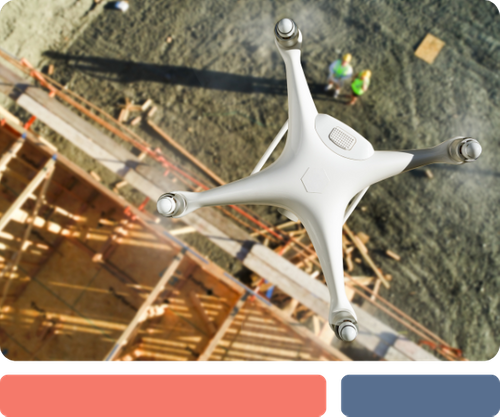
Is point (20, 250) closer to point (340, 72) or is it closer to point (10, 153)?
point (10, 153)

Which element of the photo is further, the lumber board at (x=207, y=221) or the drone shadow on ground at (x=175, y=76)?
the drone shadow on ground at (x=175, y=76)

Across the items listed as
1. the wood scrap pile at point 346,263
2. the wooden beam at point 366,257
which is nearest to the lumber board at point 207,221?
the wood scrap pile at point 346,263

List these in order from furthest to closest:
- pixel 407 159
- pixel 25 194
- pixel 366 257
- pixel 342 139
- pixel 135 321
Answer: pixel 366 257 < pixel 25 194 < pixel 135 321 < pixel 407 159 < pixel 342 139

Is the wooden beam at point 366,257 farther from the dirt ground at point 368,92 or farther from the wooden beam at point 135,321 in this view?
the wooden beam at point 135,321

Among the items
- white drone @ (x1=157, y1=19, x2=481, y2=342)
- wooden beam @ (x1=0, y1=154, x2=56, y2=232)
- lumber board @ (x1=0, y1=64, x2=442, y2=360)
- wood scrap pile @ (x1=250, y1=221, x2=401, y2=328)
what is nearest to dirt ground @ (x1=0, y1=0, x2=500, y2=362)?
wood scrap pile @ (x1=250, y1=221, x2=401, y2=328)

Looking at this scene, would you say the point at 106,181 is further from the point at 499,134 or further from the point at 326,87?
the point at 499,134

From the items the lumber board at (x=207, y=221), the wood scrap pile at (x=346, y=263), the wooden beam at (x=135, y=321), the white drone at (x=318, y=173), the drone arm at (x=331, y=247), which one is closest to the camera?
the drone arm at (x=331, y=247)

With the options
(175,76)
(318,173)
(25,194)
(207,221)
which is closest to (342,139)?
(318,173)
